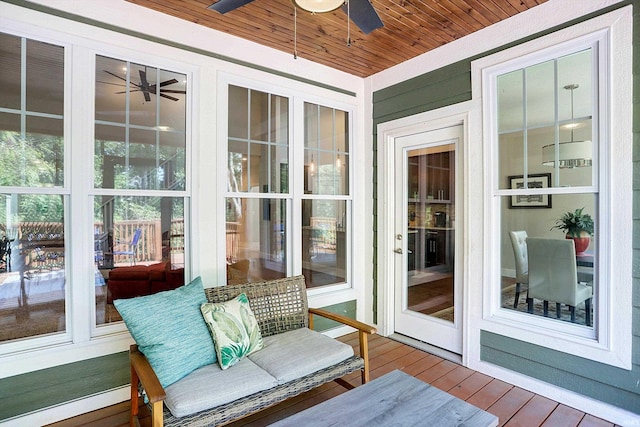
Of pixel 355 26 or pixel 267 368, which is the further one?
pixel 355 26

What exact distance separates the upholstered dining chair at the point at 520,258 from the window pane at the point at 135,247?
2.77 metres

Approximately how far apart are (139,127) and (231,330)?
1.72 m

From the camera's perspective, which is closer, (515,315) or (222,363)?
(222,363)

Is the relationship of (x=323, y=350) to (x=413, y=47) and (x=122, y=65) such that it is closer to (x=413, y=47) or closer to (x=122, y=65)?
(x=122, y=65)

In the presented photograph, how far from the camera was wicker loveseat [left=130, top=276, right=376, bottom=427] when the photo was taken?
1754 millimetres

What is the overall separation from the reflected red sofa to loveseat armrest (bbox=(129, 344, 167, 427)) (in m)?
0.87

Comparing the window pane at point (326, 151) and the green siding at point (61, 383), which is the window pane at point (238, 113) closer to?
the window pane at point (326, 151)

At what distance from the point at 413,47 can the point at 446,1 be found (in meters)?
0.71

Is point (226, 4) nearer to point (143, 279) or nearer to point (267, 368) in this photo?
point (267, 368)

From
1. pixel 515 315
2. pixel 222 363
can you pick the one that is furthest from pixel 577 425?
pixel 222 363

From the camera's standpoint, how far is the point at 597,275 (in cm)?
238

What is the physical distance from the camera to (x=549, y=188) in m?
2.58

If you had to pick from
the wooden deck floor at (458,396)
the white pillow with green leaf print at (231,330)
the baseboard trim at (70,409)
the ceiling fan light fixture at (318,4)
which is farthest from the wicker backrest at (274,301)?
the ceiling fan light fixture at (318,4)

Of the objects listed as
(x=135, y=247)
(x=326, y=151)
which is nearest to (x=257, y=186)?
(x=326, y=151)
